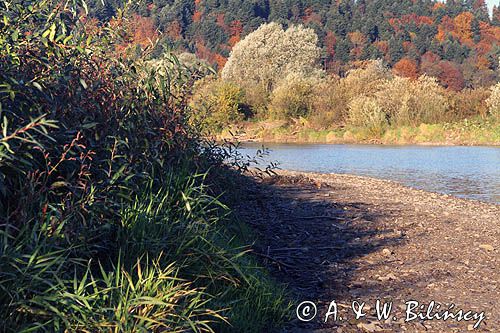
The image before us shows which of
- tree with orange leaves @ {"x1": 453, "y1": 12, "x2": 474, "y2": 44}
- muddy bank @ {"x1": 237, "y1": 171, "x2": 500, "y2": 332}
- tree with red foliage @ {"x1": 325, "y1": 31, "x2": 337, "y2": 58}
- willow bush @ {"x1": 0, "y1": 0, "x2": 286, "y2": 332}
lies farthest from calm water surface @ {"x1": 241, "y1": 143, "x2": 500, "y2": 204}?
tree with orange leaves @ {"x1": 453, "y1": 12, "x2": 474, "y2": 44}

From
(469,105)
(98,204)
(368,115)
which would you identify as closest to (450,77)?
(469,105)

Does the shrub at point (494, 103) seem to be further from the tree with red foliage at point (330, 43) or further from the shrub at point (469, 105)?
the tree with red foliage at point (330, 43)

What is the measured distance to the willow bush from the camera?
9.20 ft

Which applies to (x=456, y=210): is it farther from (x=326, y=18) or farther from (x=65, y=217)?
(x=326, y=18)

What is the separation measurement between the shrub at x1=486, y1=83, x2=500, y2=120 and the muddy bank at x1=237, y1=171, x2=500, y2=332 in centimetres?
2145

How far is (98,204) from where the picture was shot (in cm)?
351

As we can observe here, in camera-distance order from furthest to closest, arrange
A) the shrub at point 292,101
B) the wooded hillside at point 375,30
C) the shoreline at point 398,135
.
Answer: the wooded hillside at point 375,30
the shrub at point 292,101
the shoreline at point 398,135

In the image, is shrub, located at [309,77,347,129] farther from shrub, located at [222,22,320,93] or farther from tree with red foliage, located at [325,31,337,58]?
tree with red foliage, located at [325,31,337,58]

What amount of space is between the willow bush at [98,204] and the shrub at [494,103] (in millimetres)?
27207

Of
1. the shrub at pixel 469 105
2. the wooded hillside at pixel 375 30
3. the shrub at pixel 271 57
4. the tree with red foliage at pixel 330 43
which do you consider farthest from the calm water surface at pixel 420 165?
the tree with red foliage at pixel 330 43

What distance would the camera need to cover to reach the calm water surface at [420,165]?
45.3ft

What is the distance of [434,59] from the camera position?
225 ft

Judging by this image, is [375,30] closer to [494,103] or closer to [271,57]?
[271,57]

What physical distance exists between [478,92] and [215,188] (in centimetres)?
2938
